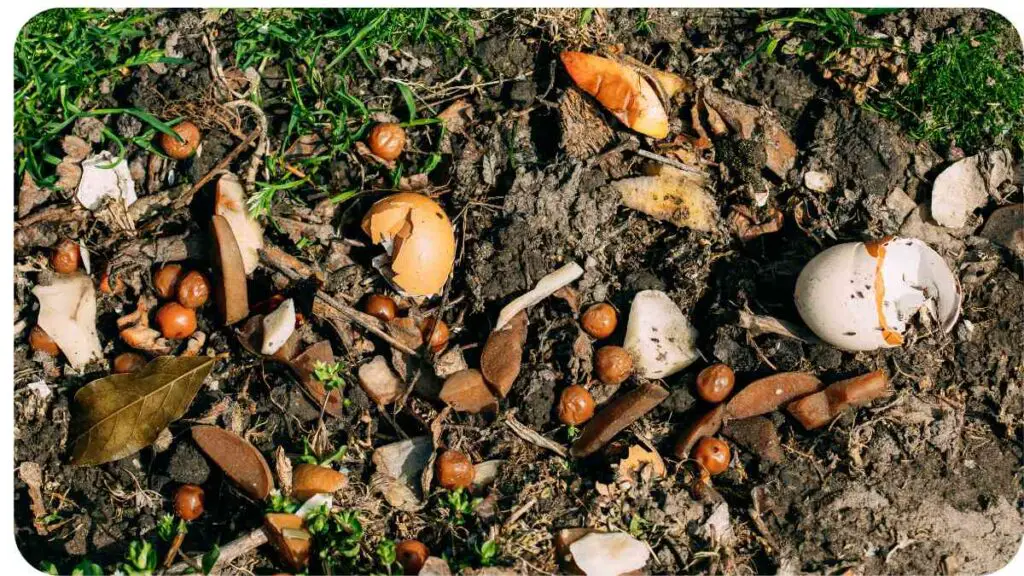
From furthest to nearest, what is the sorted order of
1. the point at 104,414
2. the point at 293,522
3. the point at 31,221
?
the point at 31,221 < the point at 104,414 < the point at 293,522

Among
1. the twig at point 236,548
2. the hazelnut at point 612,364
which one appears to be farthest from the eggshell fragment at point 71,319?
the hazelnut at point 612,364

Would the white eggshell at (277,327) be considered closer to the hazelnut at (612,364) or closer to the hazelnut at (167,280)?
the hazelnut at (167,280)

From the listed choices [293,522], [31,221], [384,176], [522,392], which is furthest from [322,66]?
[293,522]

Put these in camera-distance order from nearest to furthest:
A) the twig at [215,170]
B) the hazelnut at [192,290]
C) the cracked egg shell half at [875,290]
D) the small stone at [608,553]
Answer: the small stone at [608,553]
the cracked egg shell half at [875,290]
the hazelnut at [192,290]
the twig at [215,170]

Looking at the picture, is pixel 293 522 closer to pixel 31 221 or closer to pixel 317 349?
pixel 317 349

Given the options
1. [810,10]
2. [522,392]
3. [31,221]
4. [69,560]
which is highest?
[810,10]

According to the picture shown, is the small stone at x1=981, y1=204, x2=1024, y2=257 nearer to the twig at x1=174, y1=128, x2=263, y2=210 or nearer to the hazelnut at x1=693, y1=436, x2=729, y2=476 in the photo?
the hazelnut at x1=693, y1=436, x2=729, y2=476
